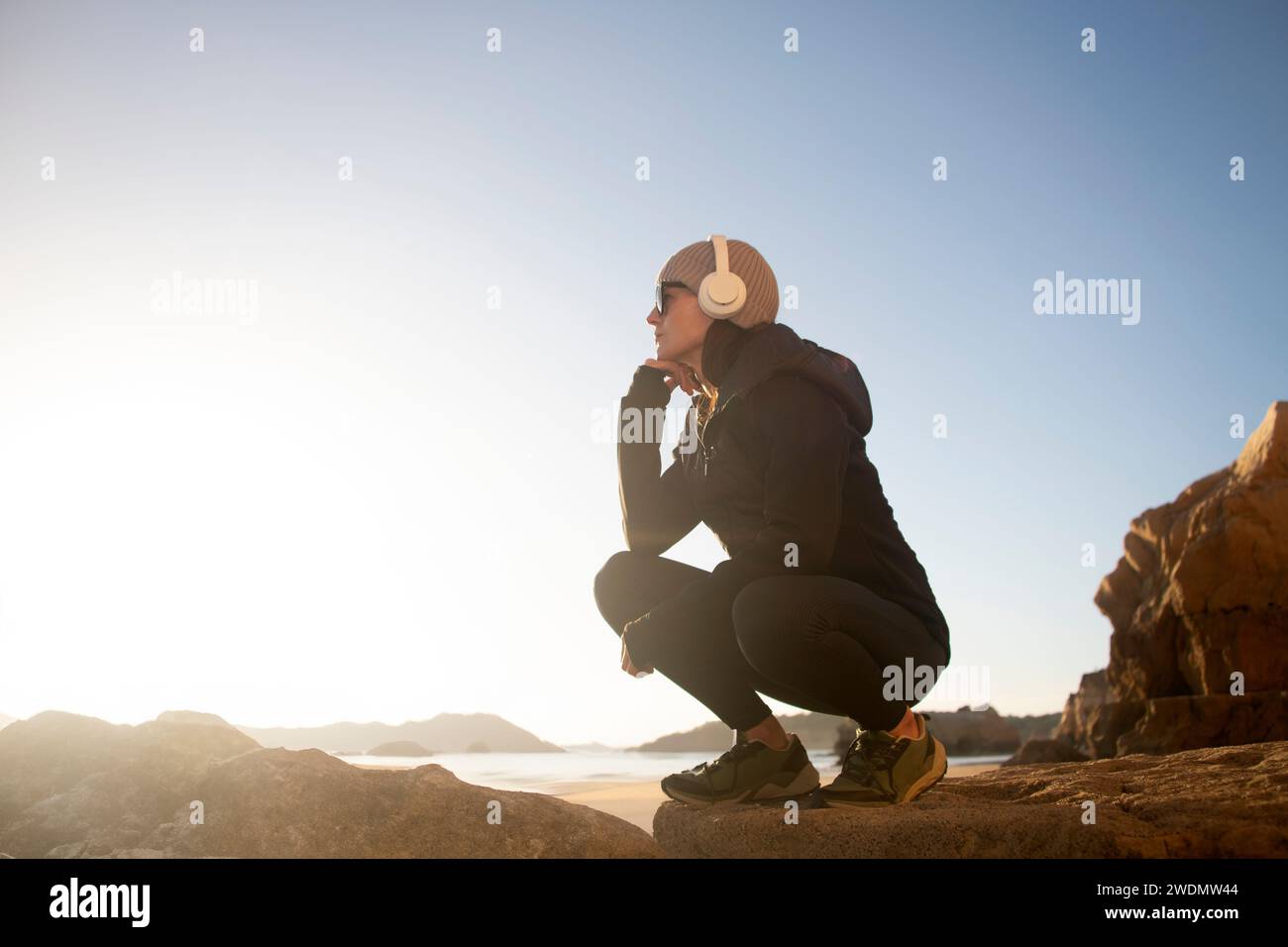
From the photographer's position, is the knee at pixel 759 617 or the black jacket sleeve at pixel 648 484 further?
the black jacket sleeve at pixel 648 484

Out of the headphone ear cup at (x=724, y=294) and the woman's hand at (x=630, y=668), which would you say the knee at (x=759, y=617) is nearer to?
the woman's hand at (x=630, y=668)

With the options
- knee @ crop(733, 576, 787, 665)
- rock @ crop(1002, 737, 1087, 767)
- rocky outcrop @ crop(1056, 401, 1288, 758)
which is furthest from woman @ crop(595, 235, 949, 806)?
rock @ crop(1002, 737, 1087, 767)

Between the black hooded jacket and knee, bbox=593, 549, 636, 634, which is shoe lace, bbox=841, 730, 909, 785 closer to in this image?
the black hooded jacket

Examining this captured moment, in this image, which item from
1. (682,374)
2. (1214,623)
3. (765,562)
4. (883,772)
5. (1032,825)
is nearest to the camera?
(1032,825)

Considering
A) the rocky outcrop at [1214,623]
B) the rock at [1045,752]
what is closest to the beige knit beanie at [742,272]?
the rocky outcrop at [1214,623]

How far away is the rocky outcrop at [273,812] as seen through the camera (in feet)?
11.1

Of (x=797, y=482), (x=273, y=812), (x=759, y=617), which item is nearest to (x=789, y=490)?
(x=797, y=482)

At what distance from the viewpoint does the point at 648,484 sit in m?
3.72

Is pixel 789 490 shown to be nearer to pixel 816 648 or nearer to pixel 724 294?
pixel 816 648

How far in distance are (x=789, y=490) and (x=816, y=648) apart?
0.50 m
